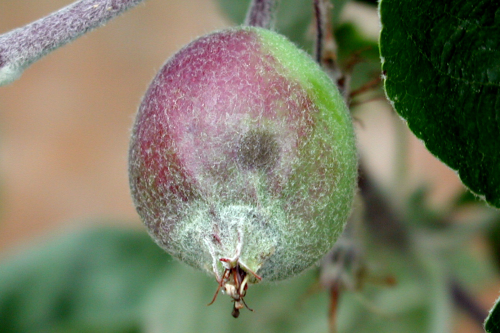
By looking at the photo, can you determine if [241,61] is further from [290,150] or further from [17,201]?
[17,201]

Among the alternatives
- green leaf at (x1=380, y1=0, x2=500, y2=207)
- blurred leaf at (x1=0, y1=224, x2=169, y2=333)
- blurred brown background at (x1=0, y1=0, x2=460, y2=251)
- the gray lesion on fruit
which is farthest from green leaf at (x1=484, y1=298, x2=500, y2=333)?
blurred brown background at (x1=0, y1=0, x2=460, y2=251)

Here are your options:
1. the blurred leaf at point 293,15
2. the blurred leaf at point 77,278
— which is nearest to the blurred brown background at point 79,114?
the blurred leaf at point 77,278

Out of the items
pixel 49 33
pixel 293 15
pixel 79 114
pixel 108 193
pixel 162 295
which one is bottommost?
pixel 108 193

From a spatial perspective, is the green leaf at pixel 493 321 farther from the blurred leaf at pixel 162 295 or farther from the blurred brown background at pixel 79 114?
the blurred brown background at pixel 79 114

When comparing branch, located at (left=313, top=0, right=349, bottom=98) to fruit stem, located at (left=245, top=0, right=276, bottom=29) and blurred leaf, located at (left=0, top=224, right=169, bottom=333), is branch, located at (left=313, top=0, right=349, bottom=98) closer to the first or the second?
fruit stem, located at (left=245, top=0, right=276, bottom=29)

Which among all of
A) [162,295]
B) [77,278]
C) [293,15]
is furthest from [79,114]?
[293,15]

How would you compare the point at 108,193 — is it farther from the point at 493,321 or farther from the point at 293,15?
the point at 493,321
